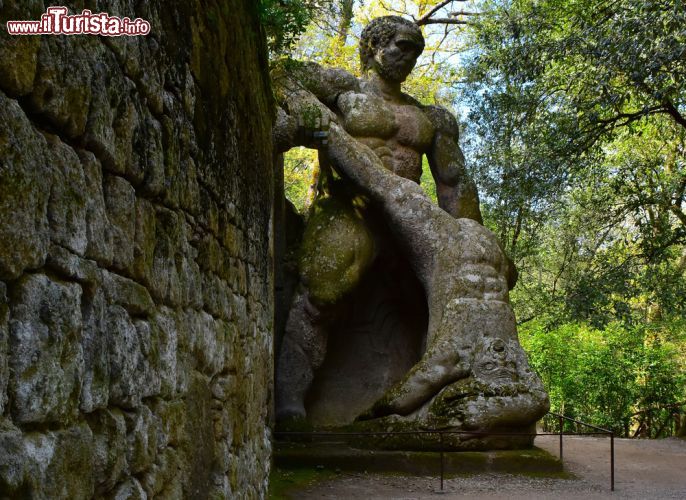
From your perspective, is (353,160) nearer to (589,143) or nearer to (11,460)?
(589,143)

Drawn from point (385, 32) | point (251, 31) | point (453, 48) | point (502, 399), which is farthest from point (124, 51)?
point (453, 48)

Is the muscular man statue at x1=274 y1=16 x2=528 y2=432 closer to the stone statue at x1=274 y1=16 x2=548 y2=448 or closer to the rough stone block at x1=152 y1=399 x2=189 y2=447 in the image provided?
the stone statue at x1=274 y1=16 x2=548 y2=448

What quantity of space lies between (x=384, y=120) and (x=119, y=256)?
7.06 meters

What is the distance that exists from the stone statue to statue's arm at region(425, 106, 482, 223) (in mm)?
14

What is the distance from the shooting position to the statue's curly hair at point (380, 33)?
843cm

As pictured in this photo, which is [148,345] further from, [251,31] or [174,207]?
[251,31]

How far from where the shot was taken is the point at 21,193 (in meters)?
1.16

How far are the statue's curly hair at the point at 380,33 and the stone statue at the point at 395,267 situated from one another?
1 centimetres

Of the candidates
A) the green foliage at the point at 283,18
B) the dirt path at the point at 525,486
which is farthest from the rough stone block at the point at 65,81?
the dirt path at the point at 525,486

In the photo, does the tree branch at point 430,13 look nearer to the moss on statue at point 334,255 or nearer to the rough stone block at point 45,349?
the moss on statue at point 334,255

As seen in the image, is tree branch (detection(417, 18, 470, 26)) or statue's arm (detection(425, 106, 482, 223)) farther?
tree branch (detection(417, 18, 470, 26))

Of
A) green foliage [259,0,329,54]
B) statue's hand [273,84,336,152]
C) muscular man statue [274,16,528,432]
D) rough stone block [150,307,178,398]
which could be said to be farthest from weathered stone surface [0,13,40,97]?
statue's hand [273,84,336,152]

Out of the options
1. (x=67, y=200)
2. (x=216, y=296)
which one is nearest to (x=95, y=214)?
(x=67, y=200)

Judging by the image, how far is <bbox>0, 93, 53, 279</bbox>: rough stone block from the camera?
1.11 m
